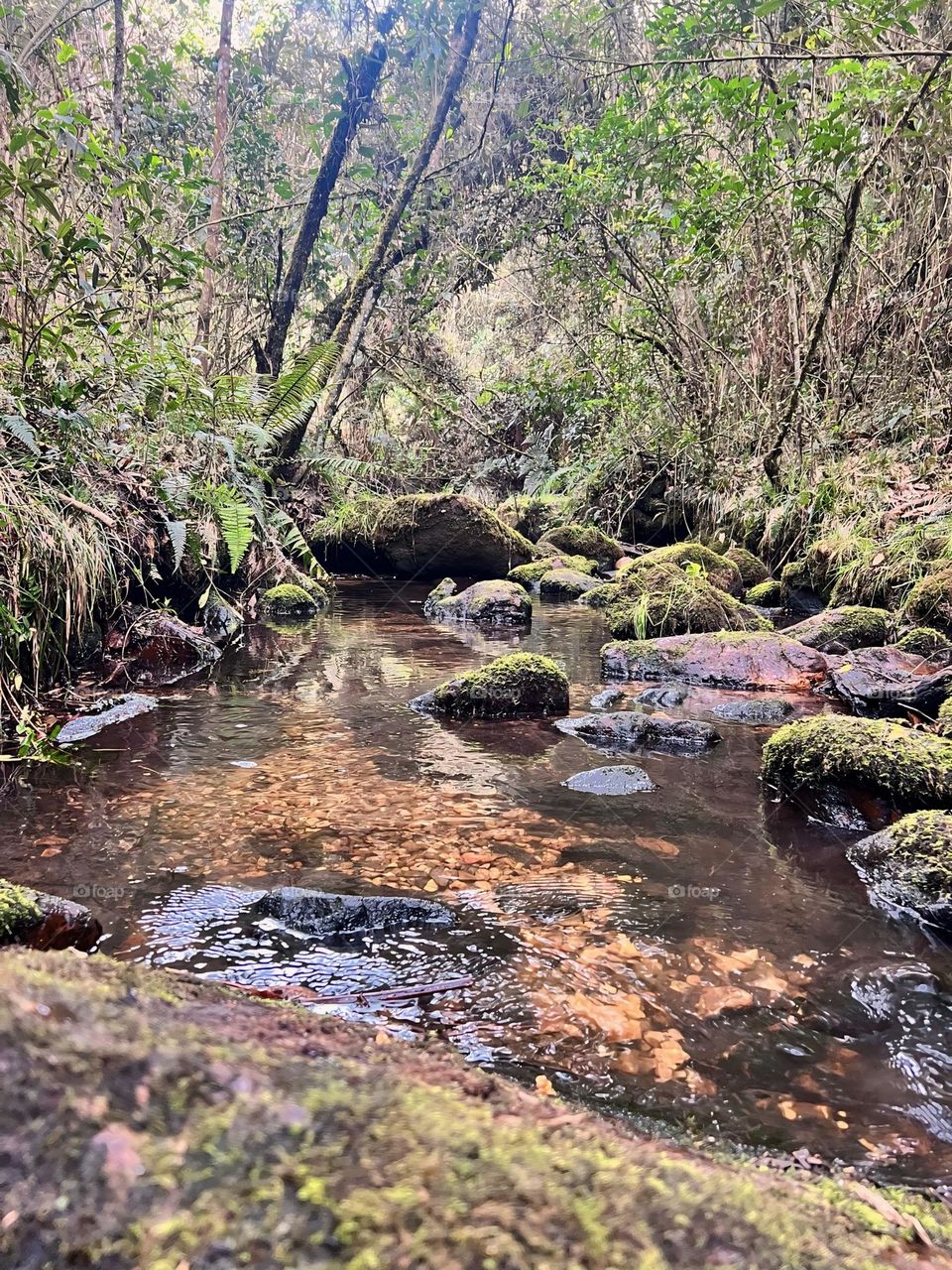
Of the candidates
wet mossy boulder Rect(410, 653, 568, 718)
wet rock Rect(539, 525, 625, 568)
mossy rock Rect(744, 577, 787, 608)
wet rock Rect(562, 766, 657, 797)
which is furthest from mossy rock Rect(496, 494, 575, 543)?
wet rock Rect(562, 766, 657, 797)

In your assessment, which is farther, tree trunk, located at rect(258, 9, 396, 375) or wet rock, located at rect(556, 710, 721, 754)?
tree trunk, located at rect(258, 9, 396, 375)

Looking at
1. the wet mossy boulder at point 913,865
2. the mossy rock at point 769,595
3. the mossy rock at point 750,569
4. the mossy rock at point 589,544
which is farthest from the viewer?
the mossy rock at point 589,544

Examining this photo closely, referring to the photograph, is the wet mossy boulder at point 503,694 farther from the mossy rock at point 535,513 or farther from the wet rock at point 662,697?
the mossy rock at point 535,513

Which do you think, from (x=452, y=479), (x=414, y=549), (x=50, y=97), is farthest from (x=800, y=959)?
(x=452, y=479)

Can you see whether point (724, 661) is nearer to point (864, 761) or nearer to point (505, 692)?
point (505, 692)

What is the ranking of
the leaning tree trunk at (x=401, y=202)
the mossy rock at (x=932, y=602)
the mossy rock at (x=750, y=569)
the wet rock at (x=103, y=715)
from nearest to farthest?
the wet rock at (x=103, y=715) → the mossy rock at (x=932, y=602) → the leaning tree trunk at (x=401, y=202) → the mossy rock at (x=750, y=569)

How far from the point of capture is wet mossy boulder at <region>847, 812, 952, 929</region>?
2574mm

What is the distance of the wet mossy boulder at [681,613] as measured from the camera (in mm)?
7438

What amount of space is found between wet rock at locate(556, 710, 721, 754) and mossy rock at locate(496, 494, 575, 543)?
10060 millimetres

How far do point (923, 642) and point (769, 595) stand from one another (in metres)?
3.93

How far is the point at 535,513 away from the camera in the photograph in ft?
49.6

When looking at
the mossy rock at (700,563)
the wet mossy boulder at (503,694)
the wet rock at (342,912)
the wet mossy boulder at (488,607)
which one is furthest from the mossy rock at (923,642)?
the wet rock at (342,912)

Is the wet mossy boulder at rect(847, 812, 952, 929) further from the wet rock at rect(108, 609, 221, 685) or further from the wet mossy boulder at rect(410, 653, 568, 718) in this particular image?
the wet rock at rect(108, 609, 221, 685)

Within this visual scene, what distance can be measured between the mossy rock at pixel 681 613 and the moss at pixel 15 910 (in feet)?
19.6
